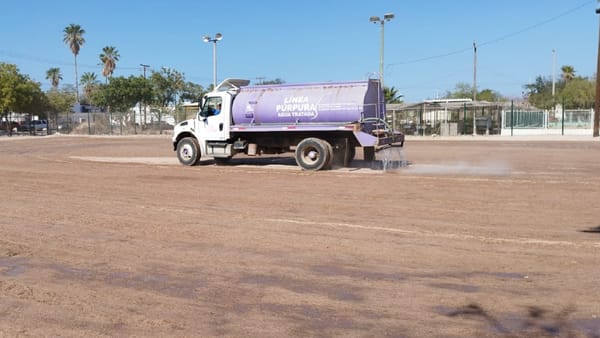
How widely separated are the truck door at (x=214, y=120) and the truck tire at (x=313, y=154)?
294 centimetres

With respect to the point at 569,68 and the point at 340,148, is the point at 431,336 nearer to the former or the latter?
the point at 340,148

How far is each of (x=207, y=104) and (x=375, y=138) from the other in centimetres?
634

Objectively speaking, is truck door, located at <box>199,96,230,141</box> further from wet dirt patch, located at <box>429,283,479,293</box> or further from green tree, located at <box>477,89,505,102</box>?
green tree, located at <box>477,89,505,102</box>

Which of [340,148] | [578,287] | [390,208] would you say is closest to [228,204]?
[390,208]

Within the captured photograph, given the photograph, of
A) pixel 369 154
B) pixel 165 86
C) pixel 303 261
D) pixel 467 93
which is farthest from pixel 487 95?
pixel 303 261

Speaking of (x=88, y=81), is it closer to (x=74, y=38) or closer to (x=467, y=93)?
(x=74, y=38)

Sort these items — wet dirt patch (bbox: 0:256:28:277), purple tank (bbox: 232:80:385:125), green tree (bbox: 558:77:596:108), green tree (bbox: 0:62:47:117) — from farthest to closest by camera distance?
green tree (bbox: 558:77:596:108) → green tree (bbox: 0:62:47:117) → purple tank (bbox: 232:80:385:125) → wet dirt patch (bbox: 0:256:28:277)

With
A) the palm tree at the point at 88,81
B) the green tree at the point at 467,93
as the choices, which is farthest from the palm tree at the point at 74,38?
the green tree at the point at 467,93

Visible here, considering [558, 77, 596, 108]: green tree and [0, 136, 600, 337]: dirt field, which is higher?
[558, 77, 596, 108]: green tree

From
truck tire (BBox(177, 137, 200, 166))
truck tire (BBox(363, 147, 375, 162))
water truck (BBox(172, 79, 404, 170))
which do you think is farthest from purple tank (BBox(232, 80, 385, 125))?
truck tire (BBox(177, 137, 200, 166))

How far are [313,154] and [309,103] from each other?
1.63 meters

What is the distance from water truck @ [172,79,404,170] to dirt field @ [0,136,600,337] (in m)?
4.87

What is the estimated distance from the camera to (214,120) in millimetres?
20703

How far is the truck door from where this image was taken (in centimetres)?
2047
